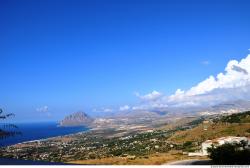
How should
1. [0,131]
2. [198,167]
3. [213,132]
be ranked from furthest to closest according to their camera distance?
[213,132] → [0,131] → [198,167]

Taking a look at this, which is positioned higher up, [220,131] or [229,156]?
[229,156]

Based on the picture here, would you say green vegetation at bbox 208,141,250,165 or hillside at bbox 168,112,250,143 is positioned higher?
green vegetation at bbox 208,141,250,165

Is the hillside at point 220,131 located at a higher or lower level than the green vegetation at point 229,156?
lower

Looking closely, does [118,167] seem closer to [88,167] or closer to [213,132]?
[88,167]

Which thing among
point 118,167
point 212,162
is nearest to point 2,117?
point 118,167

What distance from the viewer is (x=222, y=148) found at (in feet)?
24.5

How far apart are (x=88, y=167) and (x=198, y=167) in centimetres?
190

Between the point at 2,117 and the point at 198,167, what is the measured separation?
3.75m

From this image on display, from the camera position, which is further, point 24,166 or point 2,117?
point 2,117

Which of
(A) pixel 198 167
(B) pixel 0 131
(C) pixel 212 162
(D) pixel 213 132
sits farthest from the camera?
(D) pixel 213 132

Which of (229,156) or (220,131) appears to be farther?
(220,131)

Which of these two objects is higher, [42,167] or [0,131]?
[0,131]

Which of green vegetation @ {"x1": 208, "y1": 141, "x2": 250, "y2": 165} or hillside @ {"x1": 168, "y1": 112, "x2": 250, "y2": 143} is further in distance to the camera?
hillside @ {"x1": 168, "y1": 112, "x2": 250, "y2": 143}

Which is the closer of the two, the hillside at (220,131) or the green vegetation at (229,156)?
the green vegetation at (229,156)
